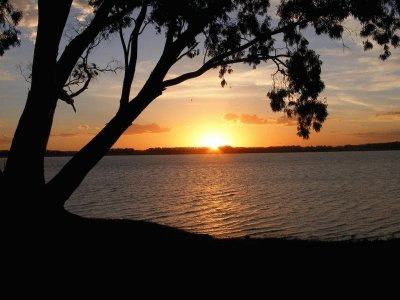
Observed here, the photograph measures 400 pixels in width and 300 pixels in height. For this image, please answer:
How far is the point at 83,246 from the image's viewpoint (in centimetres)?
1001

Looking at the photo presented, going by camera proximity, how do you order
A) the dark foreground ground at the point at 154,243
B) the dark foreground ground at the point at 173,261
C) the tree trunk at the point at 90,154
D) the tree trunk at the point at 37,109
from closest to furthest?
the dark foreground ground at the point at 173,261 < the dark foreground ground at the point at 154,243 < the tree trunk at the point at 37,109 < the tree trunk at the point at 90,154

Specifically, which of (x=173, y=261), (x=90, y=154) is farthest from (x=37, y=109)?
(x=173, y=261)

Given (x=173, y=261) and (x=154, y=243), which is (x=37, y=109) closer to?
(x=154, y=243)

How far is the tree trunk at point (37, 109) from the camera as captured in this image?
1031 cm

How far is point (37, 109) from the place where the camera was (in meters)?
10.4

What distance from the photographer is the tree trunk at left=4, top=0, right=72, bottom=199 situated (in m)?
10.3

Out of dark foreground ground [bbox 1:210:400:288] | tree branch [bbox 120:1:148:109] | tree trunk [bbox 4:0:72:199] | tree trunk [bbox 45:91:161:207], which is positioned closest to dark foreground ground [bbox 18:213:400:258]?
dark foreground ground [bbox 1:210:400:288]

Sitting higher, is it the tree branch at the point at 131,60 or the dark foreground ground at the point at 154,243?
the tree branch at the point at 131,60

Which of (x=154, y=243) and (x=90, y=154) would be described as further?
(x=90, y=154)

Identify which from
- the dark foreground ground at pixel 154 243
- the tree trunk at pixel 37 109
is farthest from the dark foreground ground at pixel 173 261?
the tree trunk at pixel 37 109

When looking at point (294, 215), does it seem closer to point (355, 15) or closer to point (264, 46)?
point (264, 46)

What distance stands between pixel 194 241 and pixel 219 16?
7352 millimetres

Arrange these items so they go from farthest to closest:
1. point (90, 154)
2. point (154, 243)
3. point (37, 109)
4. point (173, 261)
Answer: point (90, 154), point (154, 243), point (37, 109), point (173, 261)

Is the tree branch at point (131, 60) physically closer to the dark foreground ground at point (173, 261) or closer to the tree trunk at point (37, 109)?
the tree trunk at point (37, 109)
